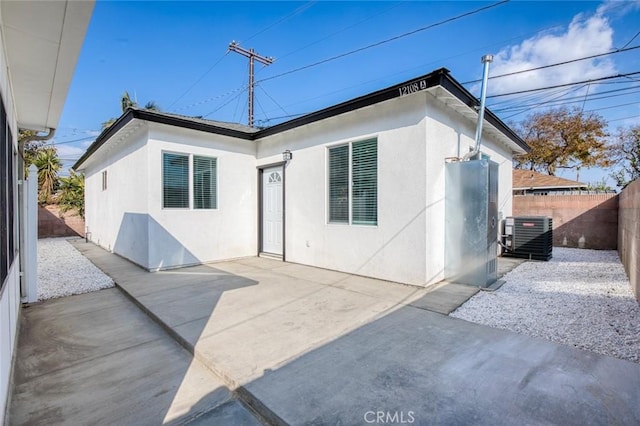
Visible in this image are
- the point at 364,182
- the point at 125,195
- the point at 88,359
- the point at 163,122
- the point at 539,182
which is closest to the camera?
the point at 88,359

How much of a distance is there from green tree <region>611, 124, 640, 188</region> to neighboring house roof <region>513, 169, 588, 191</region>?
2897 millimetres

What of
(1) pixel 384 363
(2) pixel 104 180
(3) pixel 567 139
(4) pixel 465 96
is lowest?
(1) pixel 384 363

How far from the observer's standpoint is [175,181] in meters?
6.84

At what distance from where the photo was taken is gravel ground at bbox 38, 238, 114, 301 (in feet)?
17.2

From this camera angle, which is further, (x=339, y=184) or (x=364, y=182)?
(x=339, y=184)

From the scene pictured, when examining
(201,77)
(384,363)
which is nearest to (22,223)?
(384,363)

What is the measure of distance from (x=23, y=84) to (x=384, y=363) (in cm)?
502

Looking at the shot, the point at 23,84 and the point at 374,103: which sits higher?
the point at 374,103

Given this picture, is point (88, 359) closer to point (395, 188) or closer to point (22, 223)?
point (22, 223)

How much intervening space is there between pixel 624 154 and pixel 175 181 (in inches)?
984

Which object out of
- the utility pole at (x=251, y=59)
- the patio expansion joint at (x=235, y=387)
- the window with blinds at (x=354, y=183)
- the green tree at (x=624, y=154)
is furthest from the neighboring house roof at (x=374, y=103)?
the green tree at (x=624, y=154)

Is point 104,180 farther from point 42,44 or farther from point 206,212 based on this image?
point 42,44

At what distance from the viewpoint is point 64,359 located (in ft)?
9.70

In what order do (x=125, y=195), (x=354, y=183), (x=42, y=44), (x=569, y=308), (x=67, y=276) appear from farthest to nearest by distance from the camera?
(x=125, y=195) → (x=67, y=276) → (x=354, y=183) → (x=569, y=308) → (x=42, y=44)
